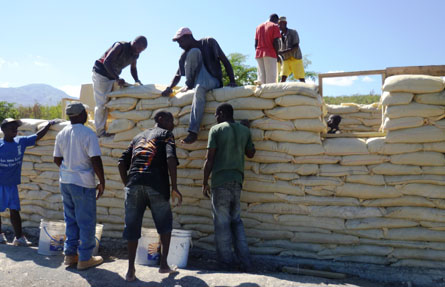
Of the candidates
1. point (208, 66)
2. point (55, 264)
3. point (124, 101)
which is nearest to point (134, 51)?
point (124, 101)

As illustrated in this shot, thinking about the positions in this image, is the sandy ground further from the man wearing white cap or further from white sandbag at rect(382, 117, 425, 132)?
the man wearing white cap

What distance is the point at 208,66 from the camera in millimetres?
4410

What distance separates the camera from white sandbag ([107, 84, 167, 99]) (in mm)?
4520

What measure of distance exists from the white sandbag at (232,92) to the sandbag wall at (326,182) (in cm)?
1

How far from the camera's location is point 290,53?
6004 mm

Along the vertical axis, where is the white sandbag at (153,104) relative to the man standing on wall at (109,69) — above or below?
below

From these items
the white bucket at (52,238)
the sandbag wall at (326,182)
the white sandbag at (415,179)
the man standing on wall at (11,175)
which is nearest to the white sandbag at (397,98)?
the sandbag wall at (326,182)

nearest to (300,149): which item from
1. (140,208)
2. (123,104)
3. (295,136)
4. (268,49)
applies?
(295,136)

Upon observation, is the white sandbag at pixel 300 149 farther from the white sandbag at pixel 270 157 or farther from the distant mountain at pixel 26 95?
the distant mountain at pixel 26 95

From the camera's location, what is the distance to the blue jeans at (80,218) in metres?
3.57

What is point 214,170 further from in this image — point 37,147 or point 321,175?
point 37,147

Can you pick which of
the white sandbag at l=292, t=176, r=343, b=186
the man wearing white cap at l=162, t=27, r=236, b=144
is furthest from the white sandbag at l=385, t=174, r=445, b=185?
the man wearing white cap at l=162, t=27, r=236, b=144

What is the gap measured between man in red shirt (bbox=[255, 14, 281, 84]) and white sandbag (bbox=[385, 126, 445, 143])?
2117 mm

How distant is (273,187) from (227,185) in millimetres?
578
